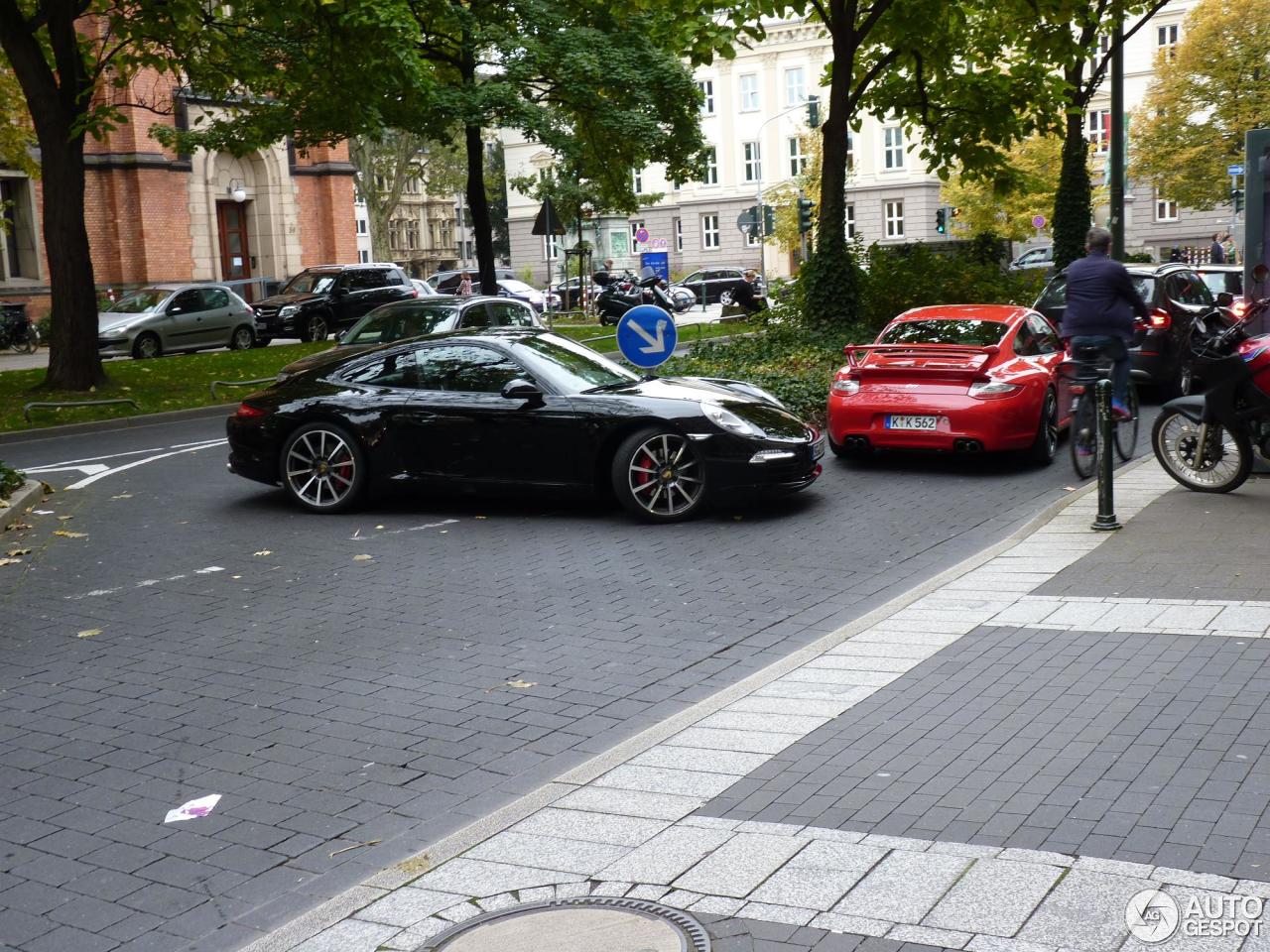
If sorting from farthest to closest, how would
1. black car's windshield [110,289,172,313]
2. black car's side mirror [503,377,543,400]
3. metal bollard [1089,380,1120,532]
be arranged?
black car's windshield [110,289,172,313] → black car's side mirror [503,377,543,400] → metal bollard [1089,380,1120,532]

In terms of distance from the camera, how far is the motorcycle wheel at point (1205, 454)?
34.7 feet

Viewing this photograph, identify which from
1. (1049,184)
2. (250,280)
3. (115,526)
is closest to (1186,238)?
(1049,184)

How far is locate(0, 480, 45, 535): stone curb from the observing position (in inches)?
449

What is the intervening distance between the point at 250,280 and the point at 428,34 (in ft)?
60.5

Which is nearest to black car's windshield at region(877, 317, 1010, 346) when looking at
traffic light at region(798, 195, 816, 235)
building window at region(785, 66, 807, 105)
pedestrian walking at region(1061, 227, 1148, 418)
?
pedestrian walking at region(1061, 227, 1148, 418)

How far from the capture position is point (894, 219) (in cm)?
8181

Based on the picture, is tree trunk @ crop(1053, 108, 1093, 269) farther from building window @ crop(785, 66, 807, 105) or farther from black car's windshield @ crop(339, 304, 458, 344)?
building window @ crop(785, 66, 807, 105)

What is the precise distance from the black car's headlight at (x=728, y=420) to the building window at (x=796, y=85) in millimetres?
76021

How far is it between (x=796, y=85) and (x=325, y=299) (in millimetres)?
54020

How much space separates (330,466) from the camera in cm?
1154

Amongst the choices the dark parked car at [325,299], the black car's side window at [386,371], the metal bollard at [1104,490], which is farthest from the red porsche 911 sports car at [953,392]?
the dark parked car at [325,299]

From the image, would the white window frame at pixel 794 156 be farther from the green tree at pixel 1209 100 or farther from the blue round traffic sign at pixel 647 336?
the blue round traffic sign at pixel 647 336

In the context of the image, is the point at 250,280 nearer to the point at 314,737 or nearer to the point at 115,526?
the point at 115,526

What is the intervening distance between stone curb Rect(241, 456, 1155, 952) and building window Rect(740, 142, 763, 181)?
262 feet
